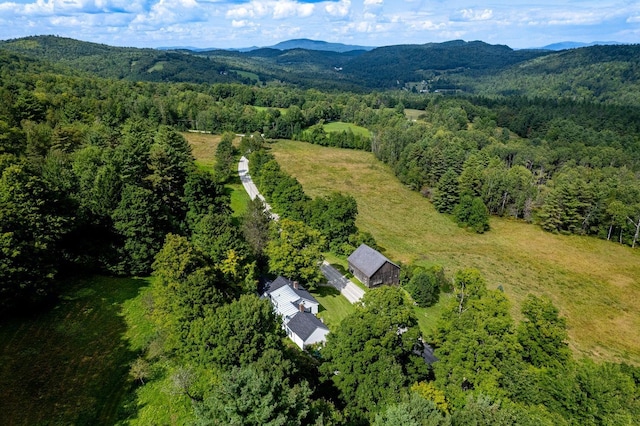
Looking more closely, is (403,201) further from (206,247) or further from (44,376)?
(44,376)

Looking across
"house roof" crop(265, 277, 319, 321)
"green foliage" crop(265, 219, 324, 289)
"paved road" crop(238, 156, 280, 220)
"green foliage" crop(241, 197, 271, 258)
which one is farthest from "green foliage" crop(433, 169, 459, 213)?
"house roof" crop(265, 277, 319, 321)

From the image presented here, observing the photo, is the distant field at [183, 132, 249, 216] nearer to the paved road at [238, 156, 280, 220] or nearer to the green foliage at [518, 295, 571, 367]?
the paved road at [238, 156, 280, 220]

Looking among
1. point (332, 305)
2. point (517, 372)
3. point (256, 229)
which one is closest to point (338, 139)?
point (256, 229)

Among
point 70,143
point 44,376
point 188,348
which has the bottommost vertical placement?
point 44,376

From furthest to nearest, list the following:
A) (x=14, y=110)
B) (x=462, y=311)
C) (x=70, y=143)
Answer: (x=14, y=110) < (x=70, y=143) < (x=462, y=311)

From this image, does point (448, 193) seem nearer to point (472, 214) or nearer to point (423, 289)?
point (472, 214)

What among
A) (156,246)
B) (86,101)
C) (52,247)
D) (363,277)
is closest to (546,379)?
(363,277)

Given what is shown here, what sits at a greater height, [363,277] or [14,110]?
[14,110]
